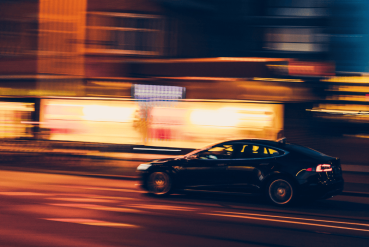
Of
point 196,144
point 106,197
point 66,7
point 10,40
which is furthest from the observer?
point 10,40

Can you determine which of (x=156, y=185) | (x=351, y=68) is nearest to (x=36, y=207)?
(x=156, y=185)

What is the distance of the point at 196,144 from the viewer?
17703 millimetres

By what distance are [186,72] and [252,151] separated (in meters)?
9.49

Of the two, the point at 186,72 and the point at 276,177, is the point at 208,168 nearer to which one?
the point at 276,177

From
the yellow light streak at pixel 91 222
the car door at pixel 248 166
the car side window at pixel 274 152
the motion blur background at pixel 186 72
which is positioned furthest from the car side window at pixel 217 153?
the motion blur background at pixel 186 72

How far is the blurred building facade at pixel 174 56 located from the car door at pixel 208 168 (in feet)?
25.9

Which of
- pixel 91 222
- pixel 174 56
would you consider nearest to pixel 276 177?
pixel 91 222

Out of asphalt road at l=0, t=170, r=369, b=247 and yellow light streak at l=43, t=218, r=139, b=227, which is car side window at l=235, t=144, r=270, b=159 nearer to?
asphalt road at l=0, t=170, r=369, b=247

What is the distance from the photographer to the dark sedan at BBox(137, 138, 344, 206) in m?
8.40

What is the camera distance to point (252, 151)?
895 centimetres

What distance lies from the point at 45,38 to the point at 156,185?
13.5m

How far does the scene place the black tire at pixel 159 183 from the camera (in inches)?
371

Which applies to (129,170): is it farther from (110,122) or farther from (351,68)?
(351,68)

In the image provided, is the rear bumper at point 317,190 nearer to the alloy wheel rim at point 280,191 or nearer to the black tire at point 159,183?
the alloy wheel rim at point 280,191
